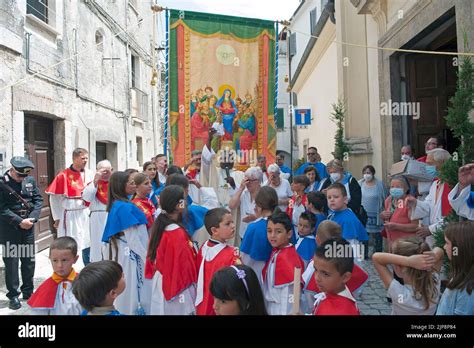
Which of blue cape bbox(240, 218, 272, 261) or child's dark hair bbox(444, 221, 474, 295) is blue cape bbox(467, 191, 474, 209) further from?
blue cape bbox(240, 218, 272, 261)

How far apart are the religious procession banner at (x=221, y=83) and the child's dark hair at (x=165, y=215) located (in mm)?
2110

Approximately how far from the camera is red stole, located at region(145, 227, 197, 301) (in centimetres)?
264

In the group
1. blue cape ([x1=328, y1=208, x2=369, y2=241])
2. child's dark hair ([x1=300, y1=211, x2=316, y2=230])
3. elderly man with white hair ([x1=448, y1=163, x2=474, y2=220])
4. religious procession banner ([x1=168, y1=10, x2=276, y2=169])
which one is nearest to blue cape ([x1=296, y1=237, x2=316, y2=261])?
child's dark hair ([x1=300, y1=211, x2=316, y2=230])

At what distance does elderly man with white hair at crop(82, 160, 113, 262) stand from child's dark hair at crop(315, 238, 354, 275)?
2.91 m

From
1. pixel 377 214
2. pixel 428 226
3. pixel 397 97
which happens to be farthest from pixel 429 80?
pixel 428 226

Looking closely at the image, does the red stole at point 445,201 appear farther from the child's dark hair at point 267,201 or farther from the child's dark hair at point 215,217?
the child's dark hair at point 215,217

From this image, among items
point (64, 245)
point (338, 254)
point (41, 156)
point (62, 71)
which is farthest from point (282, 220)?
point (41, 156)

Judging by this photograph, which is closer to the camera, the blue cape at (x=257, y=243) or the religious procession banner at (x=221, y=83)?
the blue cape at (x=257, y=243)

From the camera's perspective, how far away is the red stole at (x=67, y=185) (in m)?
4.58

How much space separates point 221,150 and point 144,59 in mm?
2313

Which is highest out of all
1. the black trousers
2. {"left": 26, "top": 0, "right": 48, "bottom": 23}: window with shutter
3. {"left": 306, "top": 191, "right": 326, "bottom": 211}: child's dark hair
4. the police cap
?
Answer: {"left": 26, "top": 0, "right": 48, "bottom": 23}: window with shutter

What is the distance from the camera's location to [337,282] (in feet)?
6.31

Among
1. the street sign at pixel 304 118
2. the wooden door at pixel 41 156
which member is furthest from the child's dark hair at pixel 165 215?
the street sign at pixel 304 118

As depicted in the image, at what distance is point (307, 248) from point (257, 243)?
47 centimetres
